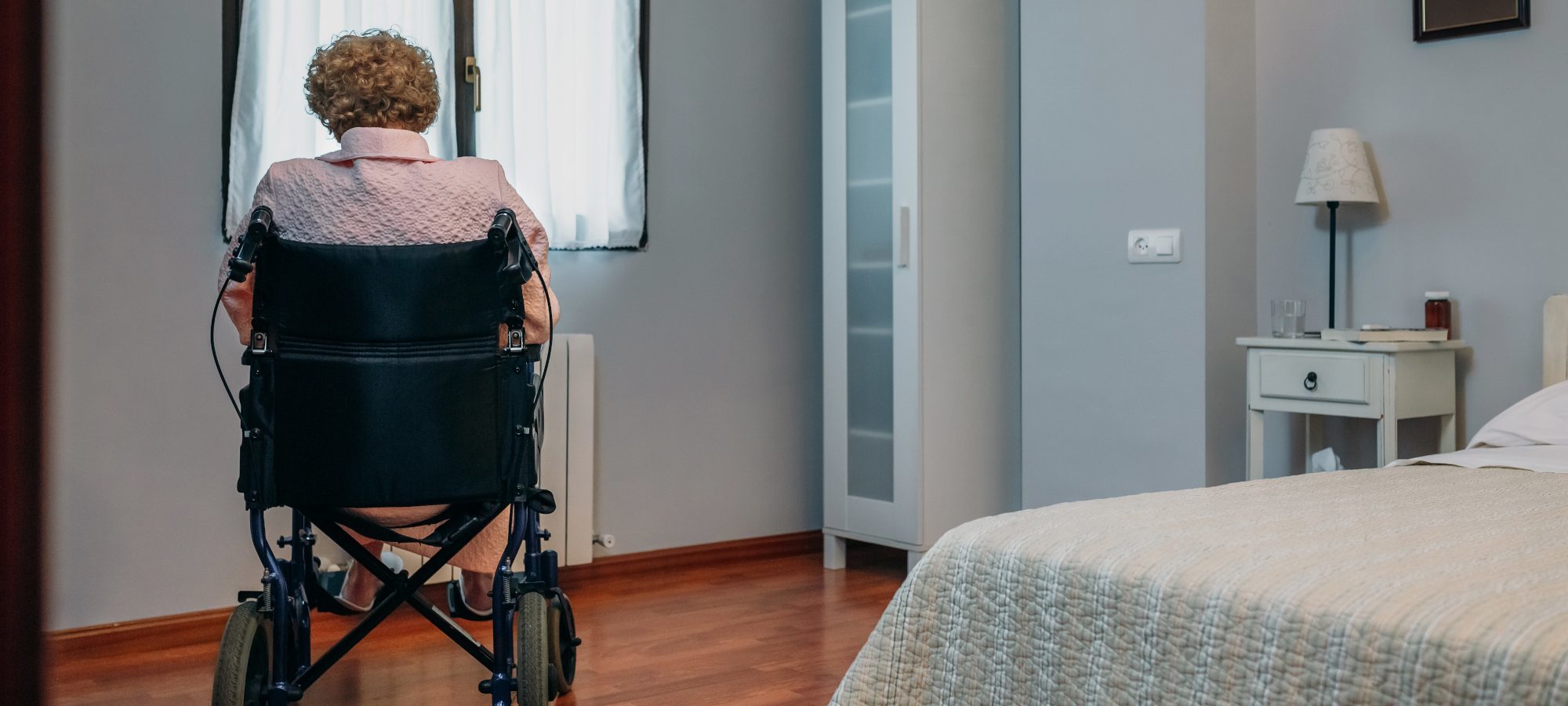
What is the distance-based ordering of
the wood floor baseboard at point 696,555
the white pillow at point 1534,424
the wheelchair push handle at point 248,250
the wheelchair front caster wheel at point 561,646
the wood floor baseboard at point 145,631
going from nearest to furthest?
1. the wheelchair push handle at point 248,250
2. the wheelchair front caster wheel at point 561,646
3. the white pillow at point 1534,424
4. the wood floor baseboard at point 145,631
5. the wood floor baseboard at point 696,555

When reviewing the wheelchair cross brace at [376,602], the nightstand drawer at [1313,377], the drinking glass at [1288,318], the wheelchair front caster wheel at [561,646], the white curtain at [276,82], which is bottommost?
the wheelchair front caster wheel at [561,646]

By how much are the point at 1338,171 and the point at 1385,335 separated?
0.46 meters

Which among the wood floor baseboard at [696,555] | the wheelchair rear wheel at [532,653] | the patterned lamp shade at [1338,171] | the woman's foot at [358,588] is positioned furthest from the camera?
the wood floor baseboard at [696,555]

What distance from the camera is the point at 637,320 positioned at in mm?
3633

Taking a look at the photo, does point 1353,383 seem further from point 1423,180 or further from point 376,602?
point 376,602

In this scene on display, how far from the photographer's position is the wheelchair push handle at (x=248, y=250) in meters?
1.78

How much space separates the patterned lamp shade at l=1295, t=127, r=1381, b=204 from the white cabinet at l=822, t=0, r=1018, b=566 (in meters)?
0.96

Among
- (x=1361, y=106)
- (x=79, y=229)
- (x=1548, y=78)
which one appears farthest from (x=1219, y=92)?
(x=79, y=229)

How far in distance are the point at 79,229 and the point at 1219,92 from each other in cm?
278

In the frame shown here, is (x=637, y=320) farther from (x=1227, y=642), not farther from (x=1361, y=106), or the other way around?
(x=1227, y=642)

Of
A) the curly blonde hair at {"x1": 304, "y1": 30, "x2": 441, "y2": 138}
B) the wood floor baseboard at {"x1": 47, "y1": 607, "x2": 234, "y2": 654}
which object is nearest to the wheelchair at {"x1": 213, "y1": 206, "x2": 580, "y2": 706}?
the curly blonde hair at {"x1": 304, "y1": 30, "x2": 441, "y2": 138}
